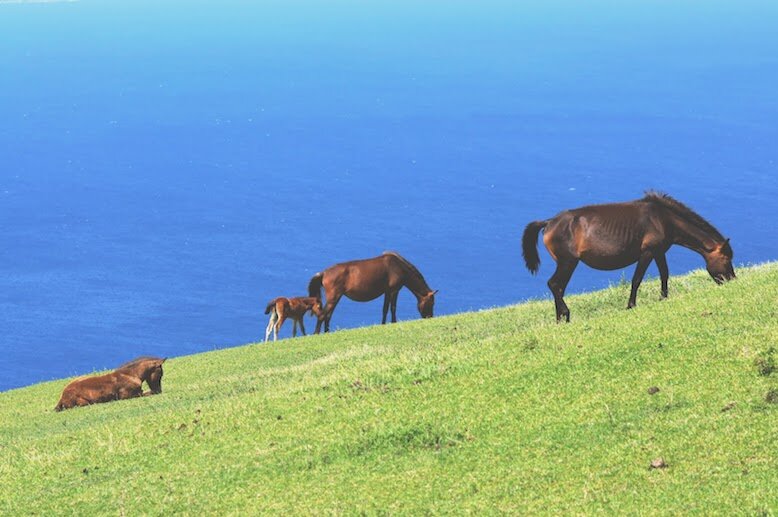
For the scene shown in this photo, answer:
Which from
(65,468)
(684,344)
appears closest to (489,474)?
(684,344)

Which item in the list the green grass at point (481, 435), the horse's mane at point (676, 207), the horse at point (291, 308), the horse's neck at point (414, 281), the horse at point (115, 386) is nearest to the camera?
the green grass at point (481, 435)

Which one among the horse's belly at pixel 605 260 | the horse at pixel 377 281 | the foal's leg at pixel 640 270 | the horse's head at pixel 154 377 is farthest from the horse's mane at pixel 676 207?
the horse at pixel 377 281

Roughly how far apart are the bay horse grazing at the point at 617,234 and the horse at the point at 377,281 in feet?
42.0

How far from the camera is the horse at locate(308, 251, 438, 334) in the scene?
3481 cm

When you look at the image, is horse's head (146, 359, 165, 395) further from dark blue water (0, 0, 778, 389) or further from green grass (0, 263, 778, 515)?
→ dark blue water (0, 0, 778, 389)

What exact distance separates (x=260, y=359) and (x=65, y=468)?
11368 millimetres

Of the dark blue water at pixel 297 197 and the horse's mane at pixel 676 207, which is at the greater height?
the horse's mane at pixel 676 207

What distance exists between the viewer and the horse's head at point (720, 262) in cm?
2261

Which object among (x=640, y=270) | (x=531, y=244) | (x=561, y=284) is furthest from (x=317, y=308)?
(x=640, y=270)

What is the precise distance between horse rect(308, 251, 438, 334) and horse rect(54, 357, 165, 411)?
37.1 ft

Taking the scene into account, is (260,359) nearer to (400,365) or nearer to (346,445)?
(400,365)

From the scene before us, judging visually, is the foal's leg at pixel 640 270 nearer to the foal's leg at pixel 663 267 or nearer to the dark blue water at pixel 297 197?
the foal's leg at pixel 663 267

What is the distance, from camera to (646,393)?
15.1 metres

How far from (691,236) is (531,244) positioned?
106 inches
